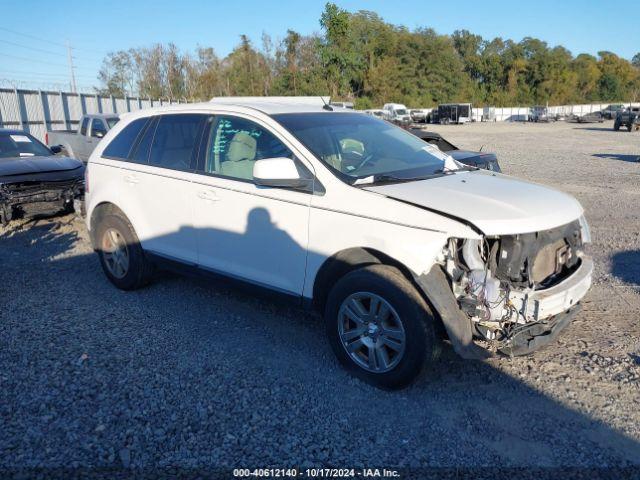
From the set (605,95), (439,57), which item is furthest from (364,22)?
(605,95)

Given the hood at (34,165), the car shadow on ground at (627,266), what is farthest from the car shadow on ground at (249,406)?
the hood at (34,165)

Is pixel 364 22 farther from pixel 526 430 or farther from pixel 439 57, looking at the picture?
pixel 526 430

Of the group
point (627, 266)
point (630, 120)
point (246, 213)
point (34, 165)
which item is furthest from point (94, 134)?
point (630, 120)

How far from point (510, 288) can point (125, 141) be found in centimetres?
405

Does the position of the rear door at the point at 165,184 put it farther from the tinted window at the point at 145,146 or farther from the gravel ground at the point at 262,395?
the gravel ground at the point at 262,395

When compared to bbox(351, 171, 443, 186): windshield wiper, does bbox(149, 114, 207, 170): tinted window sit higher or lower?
higher

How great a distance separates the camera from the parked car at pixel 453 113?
59156mm

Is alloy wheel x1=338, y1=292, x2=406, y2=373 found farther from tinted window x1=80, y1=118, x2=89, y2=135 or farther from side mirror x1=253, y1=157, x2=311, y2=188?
tinted window x1=80, y1=118, x2=89, y2=135

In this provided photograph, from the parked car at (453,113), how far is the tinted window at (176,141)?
58.2m

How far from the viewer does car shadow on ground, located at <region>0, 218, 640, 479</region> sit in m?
2.98

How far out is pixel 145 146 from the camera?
16.9 ft

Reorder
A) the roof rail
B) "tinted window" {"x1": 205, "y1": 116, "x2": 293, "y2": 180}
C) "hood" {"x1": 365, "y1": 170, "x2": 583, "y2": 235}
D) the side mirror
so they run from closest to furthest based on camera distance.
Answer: "hood" {"x1": 365, "y1": 170, "x2": 583, "y2": 235}, the side mirror, "tinted window" {"x1": 205, "y1": 116, "x2": 293, "y2": 180}, the roof rail

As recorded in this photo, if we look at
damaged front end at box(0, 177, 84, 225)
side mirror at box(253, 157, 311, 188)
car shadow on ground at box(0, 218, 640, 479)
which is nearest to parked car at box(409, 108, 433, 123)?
damaged front end at box(0, 177, 84, 225)

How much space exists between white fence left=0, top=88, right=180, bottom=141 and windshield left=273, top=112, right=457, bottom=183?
15688mm
